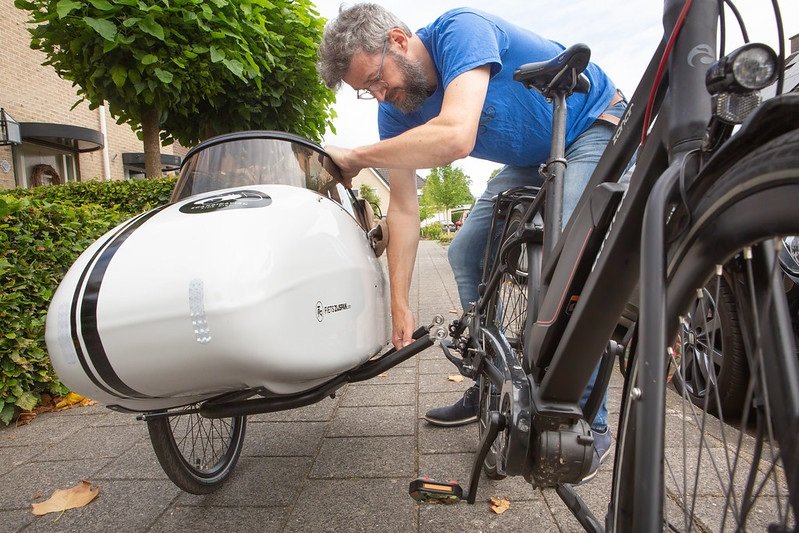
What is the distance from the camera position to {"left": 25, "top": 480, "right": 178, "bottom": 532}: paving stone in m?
1.87

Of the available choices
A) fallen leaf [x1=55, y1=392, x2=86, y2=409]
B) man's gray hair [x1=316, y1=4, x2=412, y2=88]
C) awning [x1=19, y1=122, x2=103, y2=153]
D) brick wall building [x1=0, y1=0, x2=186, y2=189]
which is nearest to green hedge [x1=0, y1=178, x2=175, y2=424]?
fallen leaf [x1=55, y1=392, x2=86, y2=409]

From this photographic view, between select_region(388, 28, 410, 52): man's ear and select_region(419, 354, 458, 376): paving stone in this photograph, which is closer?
select_region(388, 28, 410, 52): man's ear

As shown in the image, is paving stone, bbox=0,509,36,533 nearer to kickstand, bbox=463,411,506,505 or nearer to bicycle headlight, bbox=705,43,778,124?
kickstand, bbox=463,411,506,505

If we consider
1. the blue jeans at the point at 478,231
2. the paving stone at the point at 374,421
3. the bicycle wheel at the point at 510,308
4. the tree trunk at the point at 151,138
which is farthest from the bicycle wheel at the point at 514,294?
the tree trunk at the point at 151,138

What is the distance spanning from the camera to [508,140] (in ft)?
7.12

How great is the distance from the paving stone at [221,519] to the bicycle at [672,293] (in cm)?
60

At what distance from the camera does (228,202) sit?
1551mm

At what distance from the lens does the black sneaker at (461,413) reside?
2602 mm

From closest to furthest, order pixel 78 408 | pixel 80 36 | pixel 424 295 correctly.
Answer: pixel 78 408
pixel 80 36
pixel 424 295

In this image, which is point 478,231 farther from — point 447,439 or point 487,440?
point 487,440

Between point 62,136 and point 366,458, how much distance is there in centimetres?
1051

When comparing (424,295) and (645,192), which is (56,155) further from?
(645,192)

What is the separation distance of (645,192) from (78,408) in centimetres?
353

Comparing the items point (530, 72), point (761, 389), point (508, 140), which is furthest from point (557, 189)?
point (761, 389)
